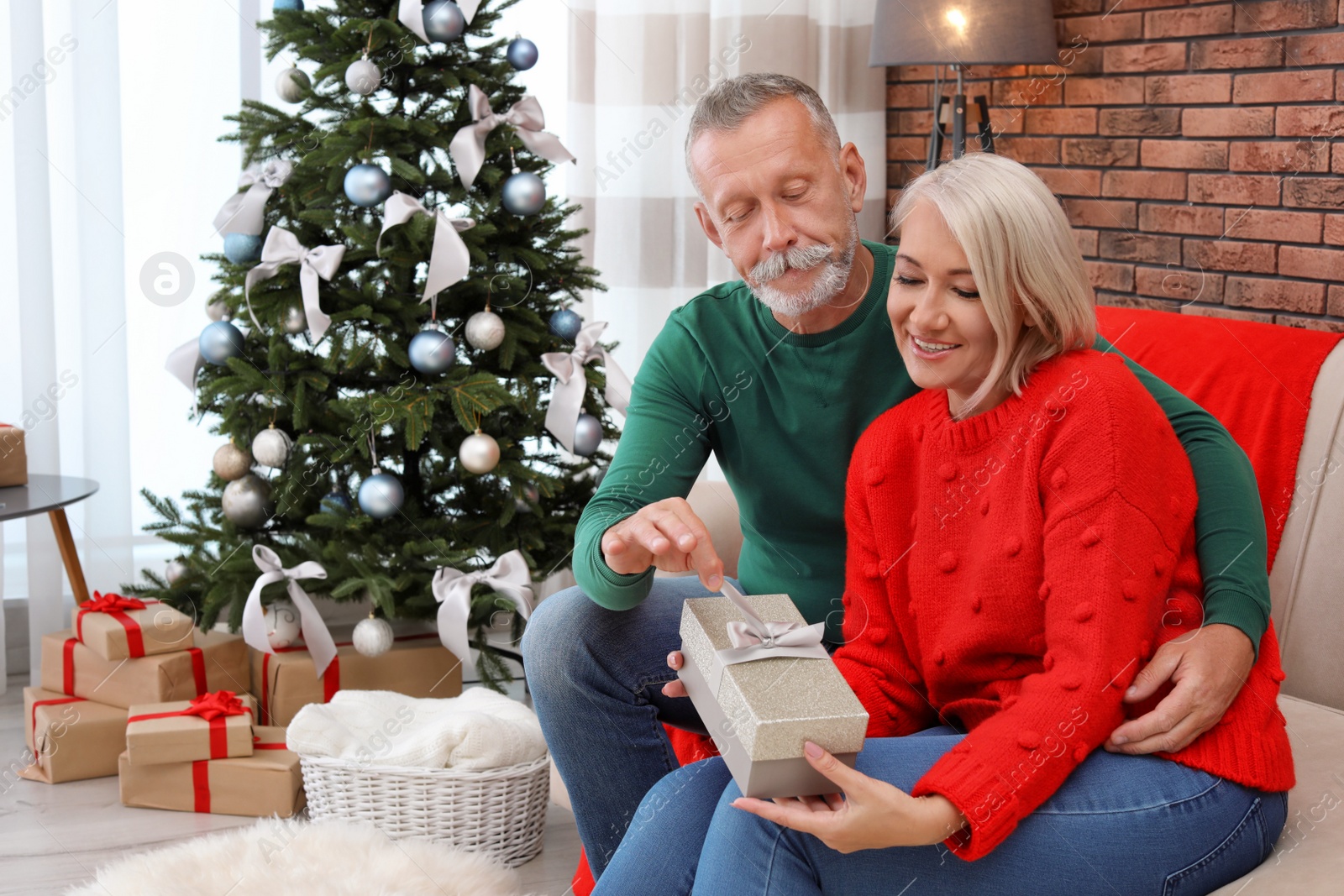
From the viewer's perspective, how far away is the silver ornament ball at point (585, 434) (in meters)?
2.40

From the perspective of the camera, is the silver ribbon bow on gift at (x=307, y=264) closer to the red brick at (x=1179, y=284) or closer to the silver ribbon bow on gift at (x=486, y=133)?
the silver ribbon bow on gift at (x=486, y=133)

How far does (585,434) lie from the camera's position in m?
2.40

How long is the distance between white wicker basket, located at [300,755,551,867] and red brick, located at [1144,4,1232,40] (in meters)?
2.02

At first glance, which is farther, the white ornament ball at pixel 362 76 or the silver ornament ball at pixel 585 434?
the silver ornament ball at pixel 585 434

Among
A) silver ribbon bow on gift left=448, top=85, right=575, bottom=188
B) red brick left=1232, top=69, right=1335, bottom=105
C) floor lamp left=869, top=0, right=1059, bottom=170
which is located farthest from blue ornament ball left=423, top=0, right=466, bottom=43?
red brick left=1232, top=69, right=1335, bottom=105

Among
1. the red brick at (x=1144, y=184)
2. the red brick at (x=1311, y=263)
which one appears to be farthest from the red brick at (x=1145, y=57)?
the red brick at (x=1311, y=263)

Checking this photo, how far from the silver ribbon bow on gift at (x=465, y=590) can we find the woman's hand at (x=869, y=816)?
1.29 meters

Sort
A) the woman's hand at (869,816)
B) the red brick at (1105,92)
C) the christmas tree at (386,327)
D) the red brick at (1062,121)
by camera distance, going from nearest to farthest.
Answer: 1. the woman's hand at (869,816)
2. the christmas tree at (386,327)
3. the red brick at (1105,92)
4. the red brick at (1062,121)

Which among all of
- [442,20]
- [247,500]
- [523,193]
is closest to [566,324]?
[523,193]

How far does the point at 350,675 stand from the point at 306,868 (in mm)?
614

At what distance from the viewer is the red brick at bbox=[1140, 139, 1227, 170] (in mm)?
2504

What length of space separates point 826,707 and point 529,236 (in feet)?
5.13

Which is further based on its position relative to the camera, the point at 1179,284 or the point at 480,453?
the point at 1179,284

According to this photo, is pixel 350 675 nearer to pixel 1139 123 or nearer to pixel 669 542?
pixel 669 542
